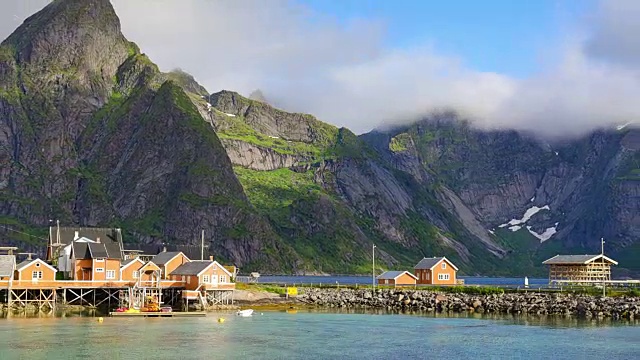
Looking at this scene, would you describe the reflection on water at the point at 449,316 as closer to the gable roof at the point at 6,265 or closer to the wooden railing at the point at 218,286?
the gable roof at the point at 6,265

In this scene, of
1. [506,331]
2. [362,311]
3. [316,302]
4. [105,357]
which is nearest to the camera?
[105,357]

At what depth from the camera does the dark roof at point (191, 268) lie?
5405 inches

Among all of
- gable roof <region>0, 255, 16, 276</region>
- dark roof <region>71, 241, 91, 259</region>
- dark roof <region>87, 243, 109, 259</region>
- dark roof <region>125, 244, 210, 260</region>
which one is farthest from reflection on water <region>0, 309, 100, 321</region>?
dark roof <region>125, 244, 210, 260</region>

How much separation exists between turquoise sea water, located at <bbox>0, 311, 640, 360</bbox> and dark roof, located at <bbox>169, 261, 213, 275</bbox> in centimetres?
1688

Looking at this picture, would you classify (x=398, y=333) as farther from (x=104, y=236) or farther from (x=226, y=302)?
(x=104, y=236)

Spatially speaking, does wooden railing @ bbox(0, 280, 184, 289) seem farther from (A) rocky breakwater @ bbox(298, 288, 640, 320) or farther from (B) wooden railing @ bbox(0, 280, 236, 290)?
(A) rocky breakwater @ bbox(298, 288, 640, 320)

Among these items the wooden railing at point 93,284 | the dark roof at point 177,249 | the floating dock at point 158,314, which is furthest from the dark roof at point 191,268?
the dark roof at point 177,249

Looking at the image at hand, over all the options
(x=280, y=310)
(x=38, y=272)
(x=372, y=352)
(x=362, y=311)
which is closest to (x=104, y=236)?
(x=38, y=272)

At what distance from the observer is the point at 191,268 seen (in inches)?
5492

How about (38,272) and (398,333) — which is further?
(38,272)

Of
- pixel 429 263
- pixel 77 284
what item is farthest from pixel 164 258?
pixel 429 263

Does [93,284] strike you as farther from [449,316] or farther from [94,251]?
[449,316]

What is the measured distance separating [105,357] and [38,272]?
189 ft

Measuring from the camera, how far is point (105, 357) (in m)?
78.8
